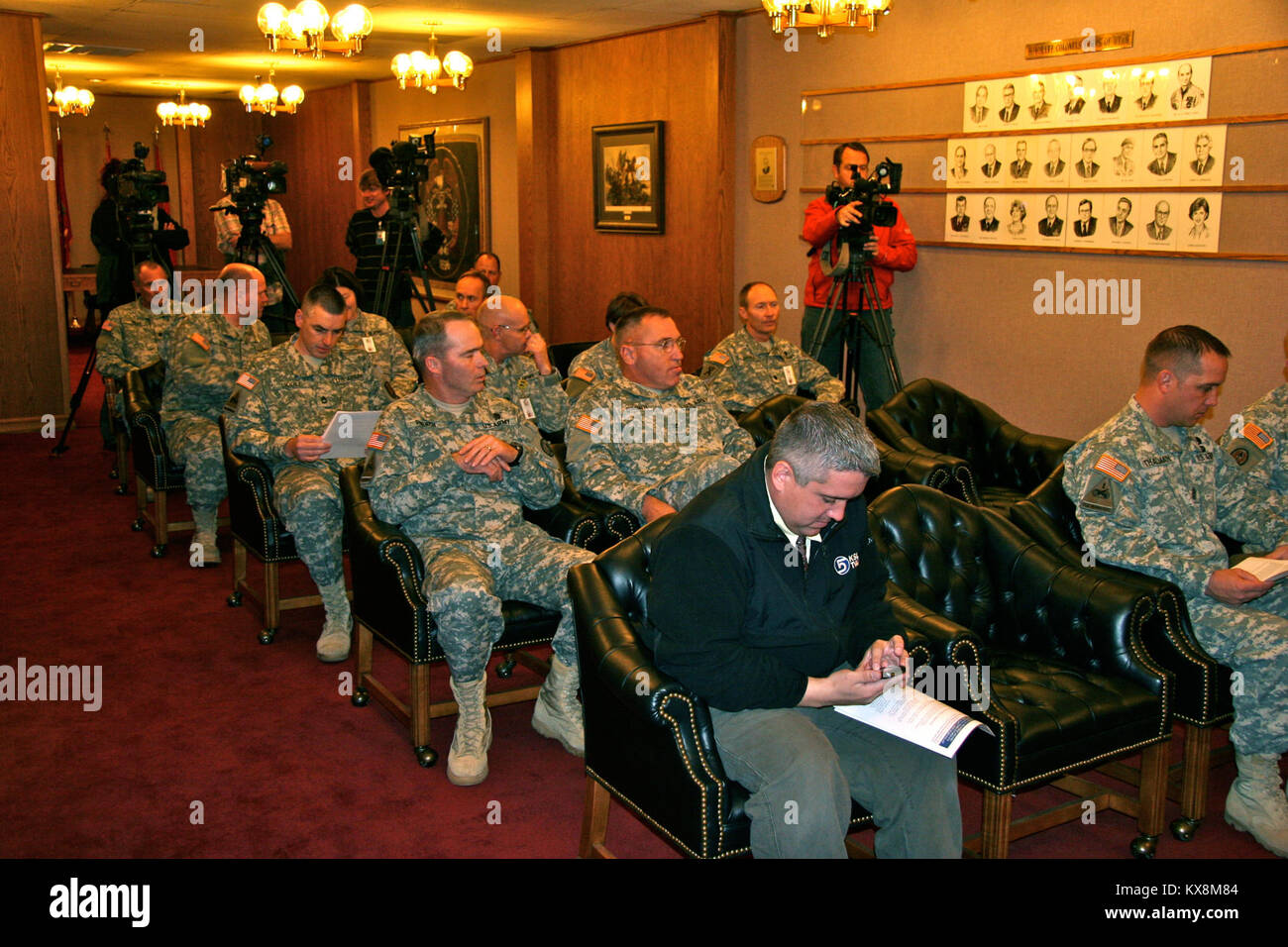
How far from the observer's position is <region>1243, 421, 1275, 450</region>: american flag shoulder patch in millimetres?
3607

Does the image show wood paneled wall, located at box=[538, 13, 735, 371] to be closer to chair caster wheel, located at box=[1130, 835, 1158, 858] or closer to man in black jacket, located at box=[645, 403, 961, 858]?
chair caster wheel, located at box=[1130, 835, 1158, 858]

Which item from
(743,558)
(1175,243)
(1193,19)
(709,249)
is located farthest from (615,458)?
(709,249)

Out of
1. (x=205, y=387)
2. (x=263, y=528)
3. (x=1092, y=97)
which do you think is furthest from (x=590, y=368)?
(x=1092, y=97)

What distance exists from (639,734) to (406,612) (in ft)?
3.68

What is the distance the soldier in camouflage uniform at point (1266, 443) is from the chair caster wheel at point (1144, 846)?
1.27 metres

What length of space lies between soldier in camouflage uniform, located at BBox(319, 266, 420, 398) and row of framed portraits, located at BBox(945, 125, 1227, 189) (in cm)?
314

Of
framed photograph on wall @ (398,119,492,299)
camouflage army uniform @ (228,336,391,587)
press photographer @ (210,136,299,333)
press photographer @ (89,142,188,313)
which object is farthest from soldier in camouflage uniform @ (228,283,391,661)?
framed photograph on wall @ (398,119,492,299)

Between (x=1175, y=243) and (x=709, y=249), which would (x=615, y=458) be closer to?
(x=1175, y=243)

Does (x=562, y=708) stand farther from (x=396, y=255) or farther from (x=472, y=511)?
(x=396, y=255)

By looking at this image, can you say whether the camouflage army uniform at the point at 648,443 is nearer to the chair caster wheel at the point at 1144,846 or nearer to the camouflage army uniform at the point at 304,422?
the camouflage army uniform at the point at 304,422

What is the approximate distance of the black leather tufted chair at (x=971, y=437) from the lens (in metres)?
4.64

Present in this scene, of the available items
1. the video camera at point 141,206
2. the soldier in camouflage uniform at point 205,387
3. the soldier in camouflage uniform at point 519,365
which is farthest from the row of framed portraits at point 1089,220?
the video camera at point 141,206

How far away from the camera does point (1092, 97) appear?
5535 mm

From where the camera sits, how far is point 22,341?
8375mm
